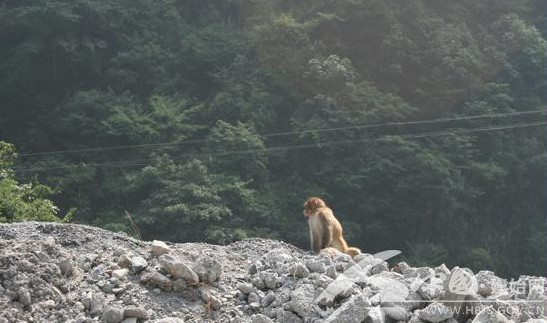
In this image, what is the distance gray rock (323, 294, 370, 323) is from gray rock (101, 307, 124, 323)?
1.38 meters

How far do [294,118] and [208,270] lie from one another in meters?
17.1

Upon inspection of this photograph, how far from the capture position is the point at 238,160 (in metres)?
22.0

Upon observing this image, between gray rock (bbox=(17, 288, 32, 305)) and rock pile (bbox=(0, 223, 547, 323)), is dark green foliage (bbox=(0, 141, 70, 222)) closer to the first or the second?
rock pile (bbox=(0, 223, 547, 323))

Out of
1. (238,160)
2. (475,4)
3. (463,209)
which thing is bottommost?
(463,209)

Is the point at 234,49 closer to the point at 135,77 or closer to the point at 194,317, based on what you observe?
the point at 135,77

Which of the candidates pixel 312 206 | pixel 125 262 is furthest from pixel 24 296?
pixel 312 206

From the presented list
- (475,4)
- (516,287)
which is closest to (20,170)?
(475,4)

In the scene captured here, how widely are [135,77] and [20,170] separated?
5.04 metres

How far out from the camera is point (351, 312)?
586 centimetres

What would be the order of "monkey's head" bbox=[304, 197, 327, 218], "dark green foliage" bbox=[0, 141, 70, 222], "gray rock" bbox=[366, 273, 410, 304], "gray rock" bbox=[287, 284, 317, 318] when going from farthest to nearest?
"dark green foliage" bbox=[0, 141, 70, 222] → "monkey's head" bbox=[304, 197, 327, 218] → "gray rock" bbox=[366, 273, 410, 304] → "gray rock" bbox=[287, 284, 317, 318]

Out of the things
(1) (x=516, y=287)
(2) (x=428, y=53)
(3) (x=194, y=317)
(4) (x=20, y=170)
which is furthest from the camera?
(2) (x=428, y=53)

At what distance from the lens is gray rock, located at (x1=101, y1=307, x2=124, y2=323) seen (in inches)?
230

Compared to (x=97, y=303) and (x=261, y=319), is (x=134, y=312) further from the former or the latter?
(x=261, y=319)

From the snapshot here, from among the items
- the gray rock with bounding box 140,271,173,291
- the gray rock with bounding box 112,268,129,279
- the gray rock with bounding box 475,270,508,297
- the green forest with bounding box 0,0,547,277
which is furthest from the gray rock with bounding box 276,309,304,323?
the green forest with bounding box 0,0,547,277
